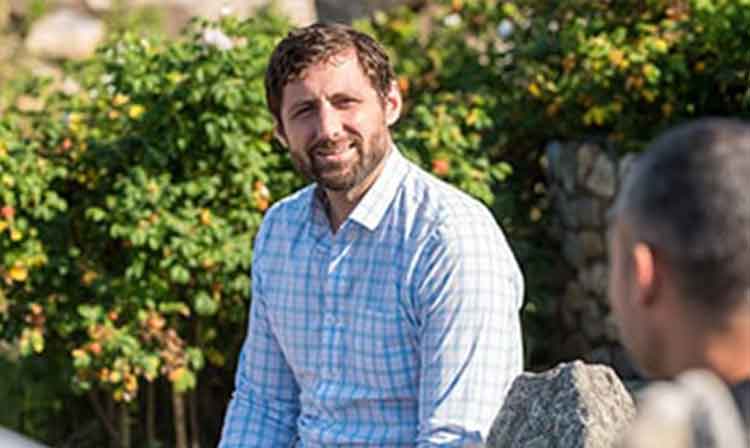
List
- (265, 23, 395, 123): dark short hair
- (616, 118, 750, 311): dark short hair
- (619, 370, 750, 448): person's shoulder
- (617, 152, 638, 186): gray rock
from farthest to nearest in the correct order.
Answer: (617, 152, 638, 186): gray rock
(265, 23, 395, 123): dark short hair
(616, 118, 750, 311): dark short hair
(619, 370, 750, 448): person's shoulder

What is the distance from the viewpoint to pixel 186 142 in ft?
17.3

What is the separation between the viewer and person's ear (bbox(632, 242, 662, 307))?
164 centimetres

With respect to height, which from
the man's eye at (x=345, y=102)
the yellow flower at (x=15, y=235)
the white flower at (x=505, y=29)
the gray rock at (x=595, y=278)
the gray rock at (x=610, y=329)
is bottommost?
the gray rock at (x=610, y=329)

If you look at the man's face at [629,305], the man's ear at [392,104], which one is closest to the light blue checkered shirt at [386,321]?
the man's ear at [392,104]

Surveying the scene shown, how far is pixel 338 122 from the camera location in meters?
3.30

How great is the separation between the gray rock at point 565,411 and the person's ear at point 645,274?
4.37 feet

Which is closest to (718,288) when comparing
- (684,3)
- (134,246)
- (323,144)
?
(323,144)

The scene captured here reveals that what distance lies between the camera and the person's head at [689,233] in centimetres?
160

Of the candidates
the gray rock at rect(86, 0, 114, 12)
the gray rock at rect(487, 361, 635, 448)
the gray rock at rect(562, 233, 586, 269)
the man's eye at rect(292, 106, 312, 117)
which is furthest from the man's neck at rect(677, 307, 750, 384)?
the gray rock at rect(86, 0, 114, 12)

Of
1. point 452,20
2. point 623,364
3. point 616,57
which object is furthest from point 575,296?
point 452,20

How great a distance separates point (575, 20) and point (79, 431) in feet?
7.13

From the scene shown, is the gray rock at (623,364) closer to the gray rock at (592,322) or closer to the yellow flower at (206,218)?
the gray rock at (592,322)

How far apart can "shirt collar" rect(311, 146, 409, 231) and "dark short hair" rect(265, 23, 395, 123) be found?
0.15 meters

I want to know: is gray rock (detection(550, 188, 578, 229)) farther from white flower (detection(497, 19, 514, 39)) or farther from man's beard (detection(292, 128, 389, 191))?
man's beard (detection(292, 128, 389, 191))
